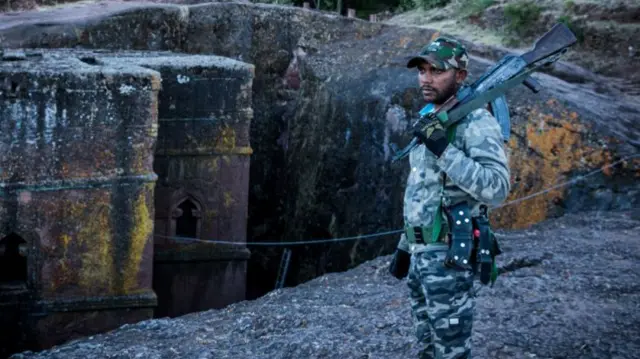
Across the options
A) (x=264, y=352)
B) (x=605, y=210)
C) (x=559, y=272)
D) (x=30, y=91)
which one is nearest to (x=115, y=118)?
(x=30, y=91)

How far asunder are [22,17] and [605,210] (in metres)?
7.57

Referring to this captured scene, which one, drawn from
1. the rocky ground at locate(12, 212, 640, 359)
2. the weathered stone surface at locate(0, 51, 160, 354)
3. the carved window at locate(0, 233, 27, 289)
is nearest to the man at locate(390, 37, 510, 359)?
the rocky ground at locate(12, 212, 640, 359)

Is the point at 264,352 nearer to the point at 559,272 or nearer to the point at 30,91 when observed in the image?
the point at 559,272

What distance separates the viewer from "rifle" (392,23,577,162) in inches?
153

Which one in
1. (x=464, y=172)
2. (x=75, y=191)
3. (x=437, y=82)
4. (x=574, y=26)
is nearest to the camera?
(x=464, y=172)

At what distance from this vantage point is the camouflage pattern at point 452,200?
3764mm

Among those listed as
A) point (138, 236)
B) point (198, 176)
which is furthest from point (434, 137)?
point (198, 176)

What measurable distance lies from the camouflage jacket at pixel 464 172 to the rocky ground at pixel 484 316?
1.61m

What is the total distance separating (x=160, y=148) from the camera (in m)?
9.61

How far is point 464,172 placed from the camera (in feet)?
12.2

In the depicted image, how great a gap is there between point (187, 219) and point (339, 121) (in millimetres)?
2410

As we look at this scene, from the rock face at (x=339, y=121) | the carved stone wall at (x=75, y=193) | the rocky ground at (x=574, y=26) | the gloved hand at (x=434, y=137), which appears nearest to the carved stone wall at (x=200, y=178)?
the carved stone wall at (x=75, y=193)

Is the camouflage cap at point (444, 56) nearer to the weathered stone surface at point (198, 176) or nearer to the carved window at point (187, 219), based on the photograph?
the weathered stone surface at point (198, 176)

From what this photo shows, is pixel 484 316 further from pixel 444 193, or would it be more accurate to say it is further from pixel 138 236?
pixel 138 236
